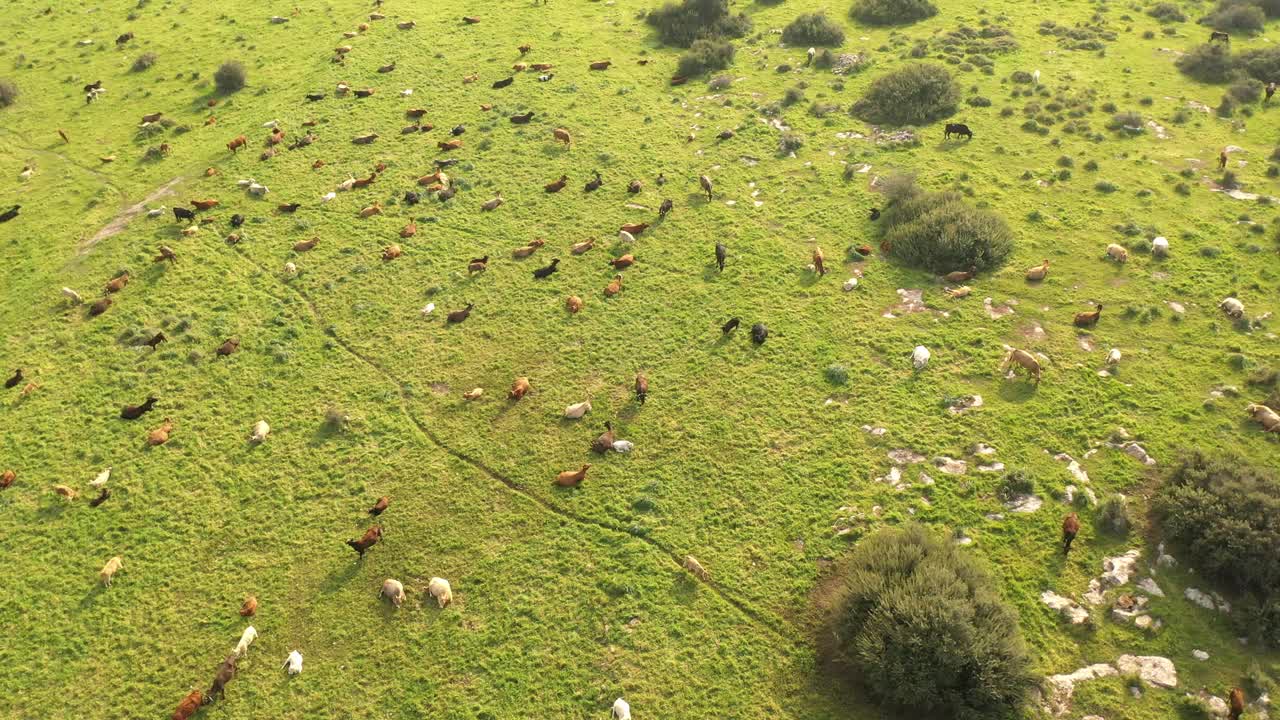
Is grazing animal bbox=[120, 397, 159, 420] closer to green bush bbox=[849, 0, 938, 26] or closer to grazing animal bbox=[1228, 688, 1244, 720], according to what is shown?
grazing animal bbox=[1228, 688, 1244, 720]

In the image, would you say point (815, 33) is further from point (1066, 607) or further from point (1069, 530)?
point (1066, 607)

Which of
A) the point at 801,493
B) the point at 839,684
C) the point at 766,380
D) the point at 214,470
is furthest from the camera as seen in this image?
the point at 766,380

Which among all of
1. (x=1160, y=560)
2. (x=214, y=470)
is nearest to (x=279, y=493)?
(x=214, y=470)

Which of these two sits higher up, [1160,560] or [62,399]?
[62,399]

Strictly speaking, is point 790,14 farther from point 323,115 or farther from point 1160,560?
point 1160,560

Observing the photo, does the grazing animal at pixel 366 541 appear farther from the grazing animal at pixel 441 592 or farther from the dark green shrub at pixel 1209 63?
the dark green shrub at pixel 1209 63

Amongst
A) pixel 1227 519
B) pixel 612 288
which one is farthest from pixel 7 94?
pixel 1227 519

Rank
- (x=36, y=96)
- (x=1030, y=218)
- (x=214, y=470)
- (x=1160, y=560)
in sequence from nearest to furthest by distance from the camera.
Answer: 1. (x=1160, y=560)
2. (x=214, y=470)
3. (x=1030, y=218)
4. (x=36, y=96)
